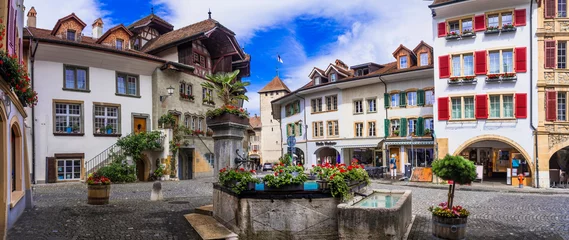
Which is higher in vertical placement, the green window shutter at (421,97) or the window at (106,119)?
the green window shutter at (421,97)

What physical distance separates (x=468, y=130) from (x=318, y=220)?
21122 mm

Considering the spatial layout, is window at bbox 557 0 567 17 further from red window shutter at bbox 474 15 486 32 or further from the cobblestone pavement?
the cobblestone pavement

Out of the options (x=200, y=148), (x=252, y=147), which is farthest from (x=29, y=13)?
(x=252, y=147)

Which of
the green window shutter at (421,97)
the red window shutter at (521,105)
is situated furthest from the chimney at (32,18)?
the red window shutter at (521,105)

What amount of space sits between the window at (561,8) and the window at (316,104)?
19643 mm

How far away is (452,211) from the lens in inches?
320

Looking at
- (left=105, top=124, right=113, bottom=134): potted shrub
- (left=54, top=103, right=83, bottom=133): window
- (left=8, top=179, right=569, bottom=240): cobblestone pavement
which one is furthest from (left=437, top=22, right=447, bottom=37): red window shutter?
(left=54, top=103, right=83, bottom=133): window

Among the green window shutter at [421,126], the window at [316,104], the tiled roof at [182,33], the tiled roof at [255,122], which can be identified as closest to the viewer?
the green window shutter at [421,126]

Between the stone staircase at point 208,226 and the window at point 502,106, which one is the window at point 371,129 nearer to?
the window at point 502,106

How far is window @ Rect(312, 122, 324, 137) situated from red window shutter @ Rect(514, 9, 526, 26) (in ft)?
59.3

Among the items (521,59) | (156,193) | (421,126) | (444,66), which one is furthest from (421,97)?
(156,193)

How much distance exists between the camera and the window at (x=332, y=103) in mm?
37312

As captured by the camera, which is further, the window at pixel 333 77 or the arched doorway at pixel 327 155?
the arched doorway at pixel 327 155

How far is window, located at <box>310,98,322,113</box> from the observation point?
128ft
